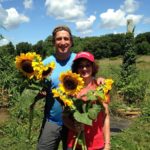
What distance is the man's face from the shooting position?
3.50 metres

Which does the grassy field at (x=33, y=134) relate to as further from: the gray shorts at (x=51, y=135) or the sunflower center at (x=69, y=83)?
the sunflower center at (x=69, y=83)

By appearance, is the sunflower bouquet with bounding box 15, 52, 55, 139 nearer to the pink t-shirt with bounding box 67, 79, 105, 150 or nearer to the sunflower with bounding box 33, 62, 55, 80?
the sunflower with bounding box 33, 62, 55, 80

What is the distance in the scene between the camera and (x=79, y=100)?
283cm

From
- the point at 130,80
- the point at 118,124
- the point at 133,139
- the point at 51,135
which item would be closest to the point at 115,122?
the point at 118,124

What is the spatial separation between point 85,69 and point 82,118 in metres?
0.43

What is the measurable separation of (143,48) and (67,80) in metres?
30.2

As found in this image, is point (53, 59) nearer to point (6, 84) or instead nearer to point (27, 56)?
point (27, 56)

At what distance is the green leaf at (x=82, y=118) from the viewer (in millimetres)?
2783

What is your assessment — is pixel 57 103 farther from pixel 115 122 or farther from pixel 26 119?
pixel 115 122

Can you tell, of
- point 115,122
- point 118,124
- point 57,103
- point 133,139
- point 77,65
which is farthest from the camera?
point 115,122

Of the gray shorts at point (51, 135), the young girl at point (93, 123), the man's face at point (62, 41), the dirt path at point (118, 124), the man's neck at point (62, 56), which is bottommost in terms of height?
the dirt path at point (118, 124)

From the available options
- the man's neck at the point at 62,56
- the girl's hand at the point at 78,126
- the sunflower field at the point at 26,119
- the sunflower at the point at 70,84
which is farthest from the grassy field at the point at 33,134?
the sunflower at the point at 70,84

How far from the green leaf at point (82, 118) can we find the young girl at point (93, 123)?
7.4 inches

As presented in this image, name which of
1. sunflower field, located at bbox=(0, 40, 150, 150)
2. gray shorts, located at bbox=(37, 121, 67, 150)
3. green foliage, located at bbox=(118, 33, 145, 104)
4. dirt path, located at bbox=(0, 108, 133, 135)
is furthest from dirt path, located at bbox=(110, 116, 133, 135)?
gray shorts, located at bbox=(37, 121, 67, 150)
